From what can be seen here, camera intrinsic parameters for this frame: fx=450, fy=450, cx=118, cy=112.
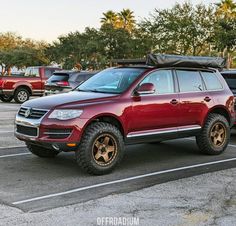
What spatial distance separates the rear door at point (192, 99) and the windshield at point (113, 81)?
0.93 m

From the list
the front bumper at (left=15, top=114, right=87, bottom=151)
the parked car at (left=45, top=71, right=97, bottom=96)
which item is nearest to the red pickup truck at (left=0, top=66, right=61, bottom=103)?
the parked car at (left=45, top=71, right=97, bottom=96)

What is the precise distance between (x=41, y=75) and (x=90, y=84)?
14.9 meters

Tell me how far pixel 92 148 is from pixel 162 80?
2.02 metres

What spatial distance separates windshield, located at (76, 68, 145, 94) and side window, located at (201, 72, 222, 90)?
1.58m

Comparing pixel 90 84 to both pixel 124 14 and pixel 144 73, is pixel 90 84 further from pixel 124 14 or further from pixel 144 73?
pixel 124 14

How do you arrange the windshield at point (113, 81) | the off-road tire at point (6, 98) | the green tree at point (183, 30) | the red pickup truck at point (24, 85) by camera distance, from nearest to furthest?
the windshield at point (113, 81)
the red pickup truck at point (24, 85)
the off-road tire at point (6, 98)
the green tree at point (183, 30)

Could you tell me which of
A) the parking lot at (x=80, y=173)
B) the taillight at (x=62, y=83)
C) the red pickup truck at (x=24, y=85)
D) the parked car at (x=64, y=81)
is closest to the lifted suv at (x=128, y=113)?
the parking lot at (x=80, y=173)

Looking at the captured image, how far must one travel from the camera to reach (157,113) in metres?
7.67

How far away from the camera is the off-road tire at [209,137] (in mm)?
8539

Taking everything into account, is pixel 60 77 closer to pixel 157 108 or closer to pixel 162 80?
pixel 162 80

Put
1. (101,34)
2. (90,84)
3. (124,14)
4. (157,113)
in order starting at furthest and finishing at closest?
1. (124,14)
2. (101,34)
3. (90,84)
4. (157,113)

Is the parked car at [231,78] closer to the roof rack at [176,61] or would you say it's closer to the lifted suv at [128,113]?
the roof rack at [176,61]

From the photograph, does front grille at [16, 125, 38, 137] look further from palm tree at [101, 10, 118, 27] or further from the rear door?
palm tree at [101, 10, 118, 27]

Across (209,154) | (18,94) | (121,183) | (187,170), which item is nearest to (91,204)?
(121,183)
